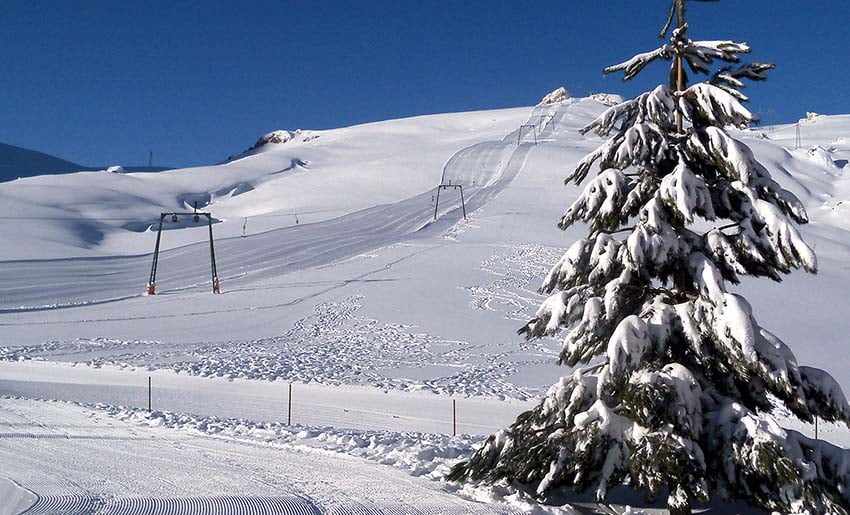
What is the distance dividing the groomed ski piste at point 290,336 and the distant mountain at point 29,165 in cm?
2720

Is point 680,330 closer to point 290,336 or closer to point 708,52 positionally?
point 708,52

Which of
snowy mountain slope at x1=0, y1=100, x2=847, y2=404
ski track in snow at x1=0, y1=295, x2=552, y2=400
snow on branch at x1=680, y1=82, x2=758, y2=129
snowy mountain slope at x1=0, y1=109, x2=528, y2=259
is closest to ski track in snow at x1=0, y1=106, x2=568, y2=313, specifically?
snowy mountain slope at x1=0, y1=100, x2=847, y2=404

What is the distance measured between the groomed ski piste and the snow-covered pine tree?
190 centimetres

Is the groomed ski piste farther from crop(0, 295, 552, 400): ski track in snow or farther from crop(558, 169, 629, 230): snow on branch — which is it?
crop(558, 169, 629, 230): snow on branch

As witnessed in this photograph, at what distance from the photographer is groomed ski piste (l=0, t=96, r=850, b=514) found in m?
12.1

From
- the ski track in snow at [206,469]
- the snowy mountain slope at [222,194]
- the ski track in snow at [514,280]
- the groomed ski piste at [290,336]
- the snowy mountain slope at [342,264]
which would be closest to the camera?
the ski track in snow at [206,469]

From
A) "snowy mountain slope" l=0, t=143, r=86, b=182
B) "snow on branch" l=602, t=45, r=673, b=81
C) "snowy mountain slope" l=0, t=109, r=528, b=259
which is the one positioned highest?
"snowy mountain slope" l=0, t=143, r=86, b=182

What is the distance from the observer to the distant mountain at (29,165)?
117225 mm

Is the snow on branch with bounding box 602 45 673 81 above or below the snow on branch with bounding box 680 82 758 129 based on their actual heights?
above

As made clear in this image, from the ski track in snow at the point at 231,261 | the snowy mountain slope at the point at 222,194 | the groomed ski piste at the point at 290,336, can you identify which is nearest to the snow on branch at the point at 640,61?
the groomed ski piste at the point at 290,336

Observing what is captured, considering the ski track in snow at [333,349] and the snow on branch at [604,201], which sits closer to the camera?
the snow on branch at [604,201]

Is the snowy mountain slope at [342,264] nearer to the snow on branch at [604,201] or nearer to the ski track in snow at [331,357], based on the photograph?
the ski track in snow at [331,357]

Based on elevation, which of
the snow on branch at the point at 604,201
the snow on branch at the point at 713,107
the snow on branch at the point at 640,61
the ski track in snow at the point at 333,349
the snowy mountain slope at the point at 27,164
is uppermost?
the snowy mountain slope at the point at 27,164

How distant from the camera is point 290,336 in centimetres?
3559
